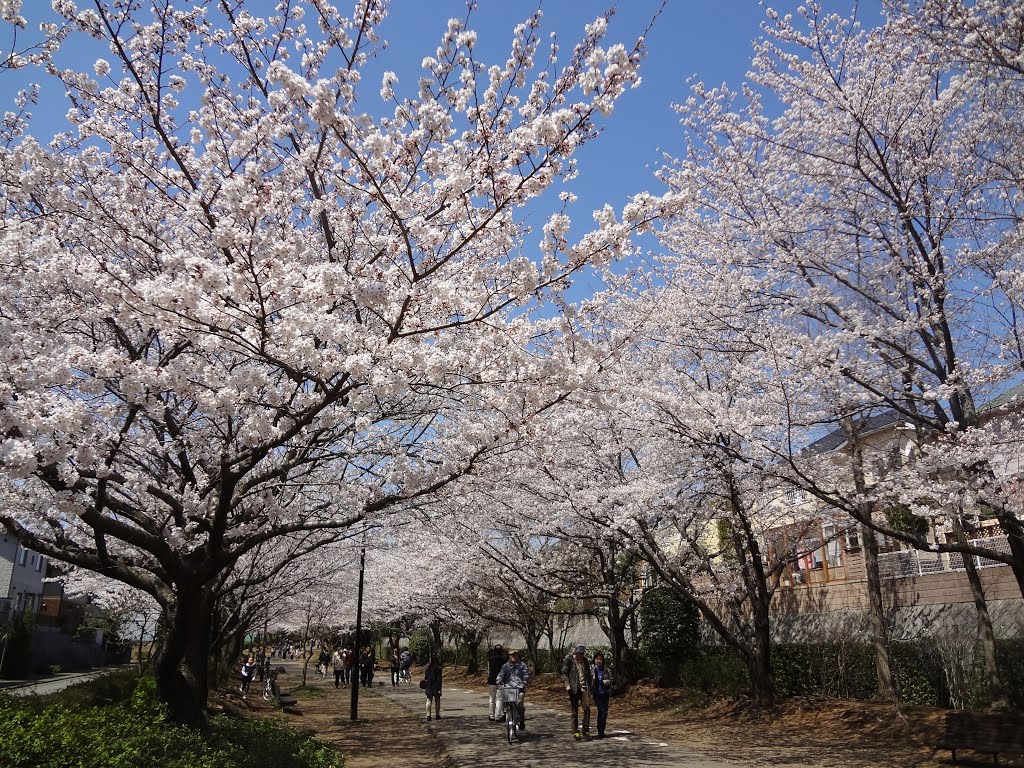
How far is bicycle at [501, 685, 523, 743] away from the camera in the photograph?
470 inches

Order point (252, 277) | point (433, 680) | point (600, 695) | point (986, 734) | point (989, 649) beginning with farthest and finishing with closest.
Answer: point (433, 680)
point (600, 695)
point (989, 649)
point (986, 734)
point (252, 277)

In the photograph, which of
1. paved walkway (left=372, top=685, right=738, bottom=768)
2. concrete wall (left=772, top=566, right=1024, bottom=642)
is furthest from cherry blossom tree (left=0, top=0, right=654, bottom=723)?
concrete wall (left=772, top=566, right=1024, bottom=642)

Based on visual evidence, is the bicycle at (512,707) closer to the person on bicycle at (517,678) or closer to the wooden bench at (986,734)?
the person on bicycle at (517,678)

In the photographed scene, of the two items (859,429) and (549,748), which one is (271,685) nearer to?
(549,748)

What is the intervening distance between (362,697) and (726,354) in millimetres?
19641

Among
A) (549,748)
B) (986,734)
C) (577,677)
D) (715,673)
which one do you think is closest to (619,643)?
(715,673)

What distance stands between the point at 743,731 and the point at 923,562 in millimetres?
6528

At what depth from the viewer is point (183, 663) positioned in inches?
385

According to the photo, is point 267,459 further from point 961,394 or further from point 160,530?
point 961,394

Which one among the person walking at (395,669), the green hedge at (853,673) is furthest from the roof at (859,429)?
the person walking at (395,669)

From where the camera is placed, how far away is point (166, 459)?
8945 millimetres

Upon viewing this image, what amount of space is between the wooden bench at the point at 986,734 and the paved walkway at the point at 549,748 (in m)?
2.80

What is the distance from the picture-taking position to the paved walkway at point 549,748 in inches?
378

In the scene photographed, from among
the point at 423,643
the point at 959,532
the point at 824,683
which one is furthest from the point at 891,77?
the point at 423,643
